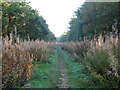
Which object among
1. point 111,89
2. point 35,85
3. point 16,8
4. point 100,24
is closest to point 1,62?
point 35,85

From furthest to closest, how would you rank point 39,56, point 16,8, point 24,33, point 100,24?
point 24,33, point 16,8, point 100,24, point 39,56

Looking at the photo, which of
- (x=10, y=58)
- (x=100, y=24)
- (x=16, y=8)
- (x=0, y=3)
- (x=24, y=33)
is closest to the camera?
(x=10, y=58)

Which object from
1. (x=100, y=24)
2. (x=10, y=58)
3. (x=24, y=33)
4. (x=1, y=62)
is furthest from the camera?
(x=24, y=33)

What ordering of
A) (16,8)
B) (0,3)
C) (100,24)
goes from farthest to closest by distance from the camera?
(16,8), (0,3), (100,24)

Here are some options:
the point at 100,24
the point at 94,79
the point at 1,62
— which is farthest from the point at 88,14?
the point at 1,62

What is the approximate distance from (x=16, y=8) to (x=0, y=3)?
3.48 meters

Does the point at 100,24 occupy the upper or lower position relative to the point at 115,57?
upper

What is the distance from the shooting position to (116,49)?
7.04 meters

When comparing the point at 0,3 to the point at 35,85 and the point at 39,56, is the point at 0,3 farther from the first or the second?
the point at 35,85

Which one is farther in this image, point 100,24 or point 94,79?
point 100,24

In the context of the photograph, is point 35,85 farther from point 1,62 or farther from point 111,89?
point 111,89

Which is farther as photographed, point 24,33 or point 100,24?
point 24,33

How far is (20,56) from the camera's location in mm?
7176

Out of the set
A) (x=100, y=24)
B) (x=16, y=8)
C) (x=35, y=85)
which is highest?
(x=16, y=8)
